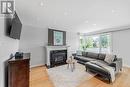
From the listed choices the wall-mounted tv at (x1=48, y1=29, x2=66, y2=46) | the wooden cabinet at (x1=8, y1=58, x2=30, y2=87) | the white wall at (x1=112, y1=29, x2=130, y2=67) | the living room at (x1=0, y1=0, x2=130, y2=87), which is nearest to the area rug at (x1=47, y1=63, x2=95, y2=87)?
the living room at (x1=0, y1=0, x2=130, y2=87)

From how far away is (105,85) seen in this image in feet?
9.31

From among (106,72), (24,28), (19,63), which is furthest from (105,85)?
(24,28)

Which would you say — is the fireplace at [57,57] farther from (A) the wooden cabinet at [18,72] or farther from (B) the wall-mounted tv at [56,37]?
(A) the wooden cabinet at [18,72]

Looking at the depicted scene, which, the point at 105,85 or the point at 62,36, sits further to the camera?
the point at 62,36

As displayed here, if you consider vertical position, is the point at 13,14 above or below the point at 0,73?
above

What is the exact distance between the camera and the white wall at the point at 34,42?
468 cm

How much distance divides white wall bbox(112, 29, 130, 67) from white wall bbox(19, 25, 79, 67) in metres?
4.59

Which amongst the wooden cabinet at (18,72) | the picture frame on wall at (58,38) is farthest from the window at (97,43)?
the wooden cabinet at (18,72)

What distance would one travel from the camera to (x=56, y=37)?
19.3 feet

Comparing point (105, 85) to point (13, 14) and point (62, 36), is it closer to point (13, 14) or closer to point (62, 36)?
point (13, 14)

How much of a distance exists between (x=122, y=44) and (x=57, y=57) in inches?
166

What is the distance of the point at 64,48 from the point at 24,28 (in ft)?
9.75

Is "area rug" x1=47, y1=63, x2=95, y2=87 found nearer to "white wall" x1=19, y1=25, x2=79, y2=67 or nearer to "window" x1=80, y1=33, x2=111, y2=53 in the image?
"white wall" x1=19, y1=25, x2=79, y2=67

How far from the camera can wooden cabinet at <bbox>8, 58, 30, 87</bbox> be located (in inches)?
71.5
